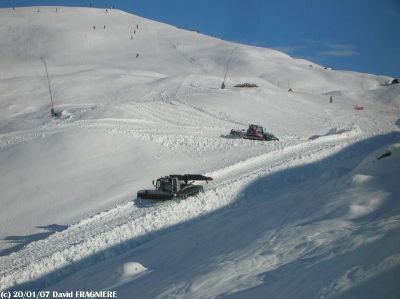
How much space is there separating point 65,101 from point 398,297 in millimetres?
47998

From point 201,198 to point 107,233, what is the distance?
4.39 meters

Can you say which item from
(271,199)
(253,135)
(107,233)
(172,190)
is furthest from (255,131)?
(107,233)

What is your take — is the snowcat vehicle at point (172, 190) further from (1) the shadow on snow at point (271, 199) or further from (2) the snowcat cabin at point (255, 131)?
(2) the snowcat cabin at point (255, 131)

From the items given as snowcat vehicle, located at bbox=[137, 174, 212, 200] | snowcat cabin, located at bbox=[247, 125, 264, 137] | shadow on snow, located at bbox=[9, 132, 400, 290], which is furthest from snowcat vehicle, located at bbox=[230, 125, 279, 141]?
snowcat vehicle, located at bbox=[137, 174, 212, 200]

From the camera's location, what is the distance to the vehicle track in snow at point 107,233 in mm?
14047

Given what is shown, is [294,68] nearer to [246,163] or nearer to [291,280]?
[246,163]

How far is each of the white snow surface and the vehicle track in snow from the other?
2.0 inches

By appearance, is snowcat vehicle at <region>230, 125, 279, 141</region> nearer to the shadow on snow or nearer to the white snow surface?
the white snow surface

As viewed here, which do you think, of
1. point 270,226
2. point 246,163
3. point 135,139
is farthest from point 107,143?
point 270,226

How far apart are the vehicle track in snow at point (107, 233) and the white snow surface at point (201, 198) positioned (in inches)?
2.0

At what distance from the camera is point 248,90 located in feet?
156

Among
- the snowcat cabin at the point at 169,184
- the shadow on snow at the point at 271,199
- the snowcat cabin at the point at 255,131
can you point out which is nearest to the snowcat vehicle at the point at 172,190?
the snowcat cabin at the point at 169,184

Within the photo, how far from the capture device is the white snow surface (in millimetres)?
10008

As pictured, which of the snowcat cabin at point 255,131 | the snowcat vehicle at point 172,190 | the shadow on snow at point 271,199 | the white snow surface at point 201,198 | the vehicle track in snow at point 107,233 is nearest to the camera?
the white snow surface at point 201,198
